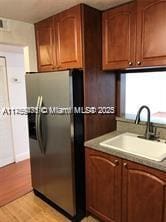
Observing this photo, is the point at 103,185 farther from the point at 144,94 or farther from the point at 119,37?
the point at 119,37

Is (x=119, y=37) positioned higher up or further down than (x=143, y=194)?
higher up

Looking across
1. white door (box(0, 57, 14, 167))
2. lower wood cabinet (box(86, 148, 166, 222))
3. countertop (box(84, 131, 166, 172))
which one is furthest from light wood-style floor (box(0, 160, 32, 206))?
countertop (box(84, 131, 166, 172))

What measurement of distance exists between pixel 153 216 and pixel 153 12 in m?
1.68

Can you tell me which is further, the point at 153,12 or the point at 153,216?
the point at 153,12

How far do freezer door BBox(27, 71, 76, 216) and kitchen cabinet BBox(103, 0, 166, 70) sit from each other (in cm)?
57

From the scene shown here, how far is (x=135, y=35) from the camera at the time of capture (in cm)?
175

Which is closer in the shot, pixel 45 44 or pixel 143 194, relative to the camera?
pixel 143 194

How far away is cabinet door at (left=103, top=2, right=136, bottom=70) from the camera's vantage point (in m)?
1.77

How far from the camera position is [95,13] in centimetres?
192

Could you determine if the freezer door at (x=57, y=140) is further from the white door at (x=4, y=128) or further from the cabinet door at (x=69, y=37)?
the white door at (x=4, y=128)

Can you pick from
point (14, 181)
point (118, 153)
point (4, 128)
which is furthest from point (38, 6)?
point (14, 181)

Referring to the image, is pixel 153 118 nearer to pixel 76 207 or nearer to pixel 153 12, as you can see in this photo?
pixel 153 12

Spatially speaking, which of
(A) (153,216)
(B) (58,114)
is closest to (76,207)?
(A) (153,216)

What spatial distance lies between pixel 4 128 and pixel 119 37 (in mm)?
2485
